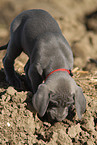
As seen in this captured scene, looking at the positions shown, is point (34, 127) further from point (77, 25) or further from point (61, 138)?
point (77, 25)

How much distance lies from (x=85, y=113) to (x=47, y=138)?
0.87 m

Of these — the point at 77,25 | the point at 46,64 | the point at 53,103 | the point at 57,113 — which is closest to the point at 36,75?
the point at 46,64

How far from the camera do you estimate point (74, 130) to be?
3297mm

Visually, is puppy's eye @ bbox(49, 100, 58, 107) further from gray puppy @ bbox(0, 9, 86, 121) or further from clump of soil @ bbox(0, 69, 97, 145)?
clump of soil @ bbox(0, 69, 97, 145)

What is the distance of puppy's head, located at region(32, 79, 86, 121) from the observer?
3.14 m

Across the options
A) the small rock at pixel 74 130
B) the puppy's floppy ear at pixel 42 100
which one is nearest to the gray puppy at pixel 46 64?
the puppy's floppy ear at pixel 42 100

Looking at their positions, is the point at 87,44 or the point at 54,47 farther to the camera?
the point at 87,44

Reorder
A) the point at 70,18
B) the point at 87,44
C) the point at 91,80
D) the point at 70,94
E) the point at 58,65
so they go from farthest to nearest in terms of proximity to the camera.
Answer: the point at 70,18 < the point at 87,44 < the point at 91,80 < the point at 58,65 < the point at 70,94

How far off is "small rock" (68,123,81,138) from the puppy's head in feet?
0.60

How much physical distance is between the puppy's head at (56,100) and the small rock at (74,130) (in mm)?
182

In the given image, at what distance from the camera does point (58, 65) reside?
143 inches

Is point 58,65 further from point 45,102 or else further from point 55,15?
point 55,15

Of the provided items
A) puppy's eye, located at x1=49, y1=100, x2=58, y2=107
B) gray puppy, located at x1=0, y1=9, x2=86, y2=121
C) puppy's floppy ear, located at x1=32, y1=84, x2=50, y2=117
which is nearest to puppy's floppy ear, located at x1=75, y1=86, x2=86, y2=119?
gray puppy, located at x1=0, y1=9, x2=86, y2=121

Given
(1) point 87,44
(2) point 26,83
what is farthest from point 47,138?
(1) point 87,44
